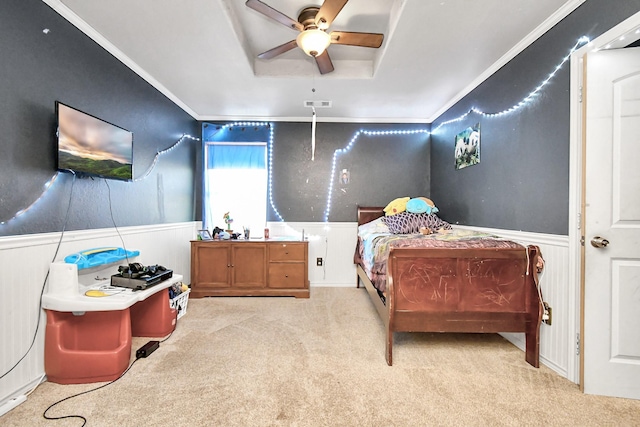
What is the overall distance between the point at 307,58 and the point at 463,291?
2.52m

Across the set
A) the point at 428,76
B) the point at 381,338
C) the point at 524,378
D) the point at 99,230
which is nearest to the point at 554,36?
the point at 428,76

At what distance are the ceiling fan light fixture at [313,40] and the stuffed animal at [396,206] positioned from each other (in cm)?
222

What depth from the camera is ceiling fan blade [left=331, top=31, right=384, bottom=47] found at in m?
1.95

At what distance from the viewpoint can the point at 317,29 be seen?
71.8 inches

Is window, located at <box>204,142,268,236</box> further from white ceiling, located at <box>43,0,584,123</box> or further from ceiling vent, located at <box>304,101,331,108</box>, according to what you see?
ceiling vent, located at <box>304,101,331,108</box>

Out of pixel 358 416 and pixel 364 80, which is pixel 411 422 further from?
pixel 364 80

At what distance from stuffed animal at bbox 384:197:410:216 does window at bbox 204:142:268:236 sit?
1741 millimetres

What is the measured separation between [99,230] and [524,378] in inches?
127

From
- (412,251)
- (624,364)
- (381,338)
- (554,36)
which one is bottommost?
(381,338)

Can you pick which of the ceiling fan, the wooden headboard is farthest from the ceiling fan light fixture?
the wooden headboard

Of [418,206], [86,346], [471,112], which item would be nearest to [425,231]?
[418,206]

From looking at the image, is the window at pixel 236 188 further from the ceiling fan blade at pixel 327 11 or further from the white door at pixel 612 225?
the white door at pixel 612 225

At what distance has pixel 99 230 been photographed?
2.16 m

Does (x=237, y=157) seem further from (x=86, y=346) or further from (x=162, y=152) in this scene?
(x=86, y=346)
